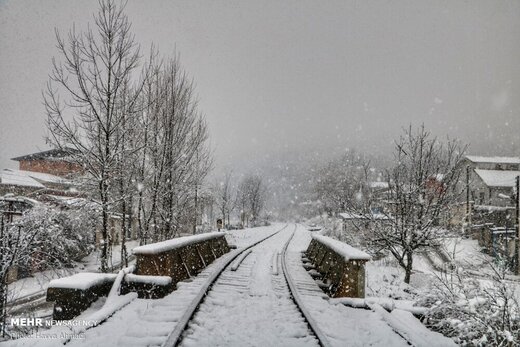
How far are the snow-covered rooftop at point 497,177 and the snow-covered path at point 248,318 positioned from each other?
136 feet

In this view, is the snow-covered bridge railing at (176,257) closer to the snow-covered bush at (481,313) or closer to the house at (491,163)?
the snow-covered bush at (481,313)

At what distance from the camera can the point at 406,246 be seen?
1294 centimetres

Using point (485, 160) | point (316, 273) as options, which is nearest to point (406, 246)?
point (316, 273)

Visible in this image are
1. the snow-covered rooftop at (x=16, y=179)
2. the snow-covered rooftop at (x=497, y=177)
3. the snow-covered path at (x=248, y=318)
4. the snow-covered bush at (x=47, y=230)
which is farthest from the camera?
the snow-covered rooftop at (x=497, y=177)

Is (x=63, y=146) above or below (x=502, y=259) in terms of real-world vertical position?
above

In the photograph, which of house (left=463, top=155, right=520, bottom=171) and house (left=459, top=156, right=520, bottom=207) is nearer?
house (left=459, top=156, right=520, bottom=207)

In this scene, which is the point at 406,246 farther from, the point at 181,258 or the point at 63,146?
the point at 63,146

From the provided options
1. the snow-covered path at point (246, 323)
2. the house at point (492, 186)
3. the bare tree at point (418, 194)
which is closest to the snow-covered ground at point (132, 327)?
the snow-covered path at point (246, 323)

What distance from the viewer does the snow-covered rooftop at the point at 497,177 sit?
38.8m

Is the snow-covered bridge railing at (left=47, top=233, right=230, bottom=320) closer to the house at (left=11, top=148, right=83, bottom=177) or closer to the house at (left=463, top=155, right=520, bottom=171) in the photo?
the house at (left=11, top=148, right=83, bottom=177)

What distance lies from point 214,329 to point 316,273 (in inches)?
218

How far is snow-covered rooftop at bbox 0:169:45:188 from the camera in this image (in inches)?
1190

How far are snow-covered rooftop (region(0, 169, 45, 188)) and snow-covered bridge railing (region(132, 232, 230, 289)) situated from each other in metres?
Answer: 28.6

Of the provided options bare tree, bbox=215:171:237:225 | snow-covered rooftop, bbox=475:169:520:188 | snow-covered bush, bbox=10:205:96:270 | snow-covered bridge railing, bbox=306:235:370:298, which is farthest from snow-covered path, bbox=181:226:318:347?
snow-covered rooftop, bbox=475:169:520:188
